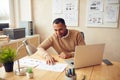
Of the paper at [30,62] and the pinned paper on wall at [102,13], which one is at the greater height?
the pinned paper on wall at [102,13]

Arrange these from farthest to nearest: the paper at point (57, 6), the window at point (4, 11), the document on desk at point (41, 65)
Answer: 1. the window at point (4, 11)
2. the paper at point (57, 6)
3. the document on desk at point (41, 65)

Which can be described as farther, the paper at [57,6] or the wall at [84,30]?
the paper at [57,6]

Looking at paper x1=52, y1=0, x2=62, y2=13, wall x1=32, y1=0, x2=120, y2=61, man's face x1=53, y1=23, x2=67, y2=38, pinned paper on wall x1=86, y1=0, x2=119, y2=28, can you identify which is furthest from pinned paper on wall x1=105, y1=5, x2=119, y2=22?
man's face x1=53, y1=23, x2=67, y2=38

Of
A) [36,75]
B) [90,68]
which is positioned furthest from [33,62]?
[90,68]


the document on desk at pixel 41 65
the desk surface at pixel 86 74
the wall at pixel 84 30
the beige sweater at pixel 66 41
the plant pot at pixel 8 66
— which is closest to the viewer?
the desk surface at pixel 86 74

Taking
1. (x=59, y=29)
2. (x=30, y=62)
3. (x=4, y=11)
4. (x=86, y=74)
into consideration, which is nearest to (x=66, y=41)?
(x=59, y=29)

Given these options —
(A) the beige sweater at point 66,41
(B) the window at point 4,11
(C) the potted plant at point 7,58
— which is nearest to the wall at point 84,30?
(B) the window at point 4,11

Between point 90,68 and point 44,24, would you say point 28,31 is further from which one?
point 90,68

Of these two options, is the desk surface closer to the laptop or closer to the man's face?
the laptop

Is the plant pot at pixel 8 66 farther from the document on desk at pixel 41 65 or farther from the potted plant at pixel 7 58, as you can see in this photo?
the document on desk at pixel 41 65

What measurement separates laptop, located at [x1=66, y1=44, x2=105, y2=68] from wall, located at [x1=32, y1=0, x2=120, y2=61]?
5.40ft

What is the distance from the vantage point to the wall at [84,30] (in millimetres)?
3377

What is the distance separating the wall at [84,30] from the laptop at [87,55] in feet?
5.40

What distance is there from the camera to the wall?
338 cm
